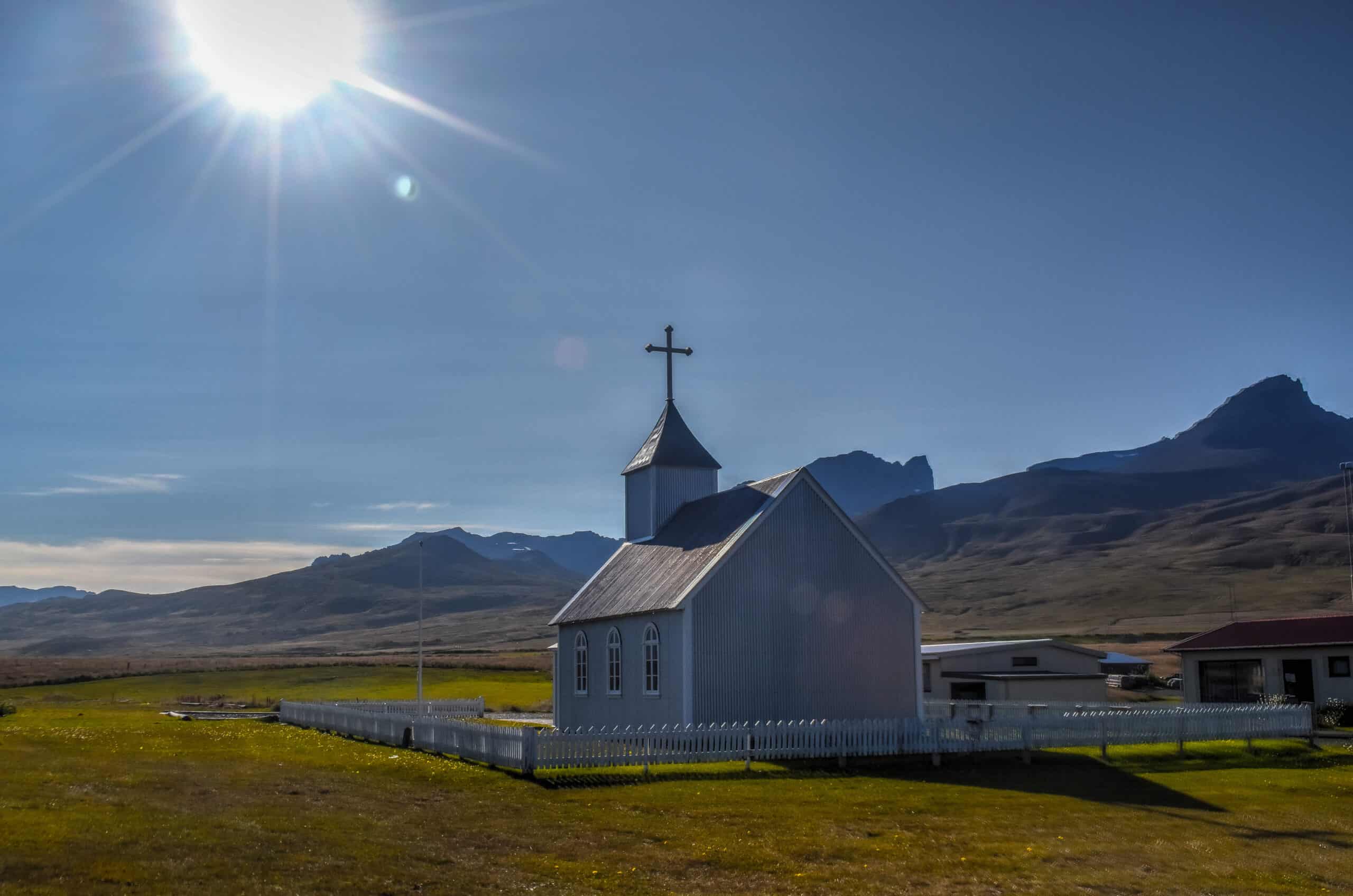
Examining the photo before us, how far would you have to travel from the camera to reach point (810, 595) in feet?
114

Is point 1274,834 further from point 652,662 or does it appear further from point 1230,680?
point 1230,680

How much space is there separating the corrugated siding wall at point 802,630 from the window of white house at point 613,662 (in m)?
5.39

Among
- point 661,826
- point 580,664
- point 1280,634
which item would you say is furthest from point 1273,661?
point 661,826

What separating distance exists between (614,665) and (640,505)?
27.8ft

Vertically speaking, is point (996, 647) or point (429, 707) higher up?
point (996, 647)

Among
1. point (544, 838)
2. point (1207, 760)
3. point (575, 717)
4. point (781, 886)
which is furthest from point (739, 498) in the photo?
point (781, 886)

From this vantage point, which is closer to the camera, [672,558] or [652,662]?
[652,662]

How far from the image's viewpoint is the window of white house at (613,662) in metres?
37.4

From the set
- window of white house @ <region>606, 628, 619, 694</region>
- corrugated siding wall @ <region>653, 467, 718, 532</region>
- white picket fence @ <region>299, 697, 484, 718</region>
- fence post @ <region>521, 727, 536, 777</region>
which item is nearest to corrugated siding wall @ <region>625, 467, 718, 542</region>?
corrugated siding wall @ <region>653, 467, 718, 532</region>

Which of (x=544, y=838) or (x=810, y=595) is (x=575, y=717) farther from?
(x=544, y=838)

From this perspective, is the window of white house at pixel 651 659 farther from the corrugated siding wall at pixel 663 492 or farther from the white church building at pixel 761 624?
the corrugated siding wall at pixel 663 492

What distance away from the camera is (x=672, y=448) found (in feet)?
144

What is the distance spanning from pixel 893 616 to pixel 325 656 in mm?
145907

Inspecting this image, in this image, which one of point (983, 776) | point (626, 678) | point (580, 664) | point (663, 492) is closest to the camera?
point (983, 776)
